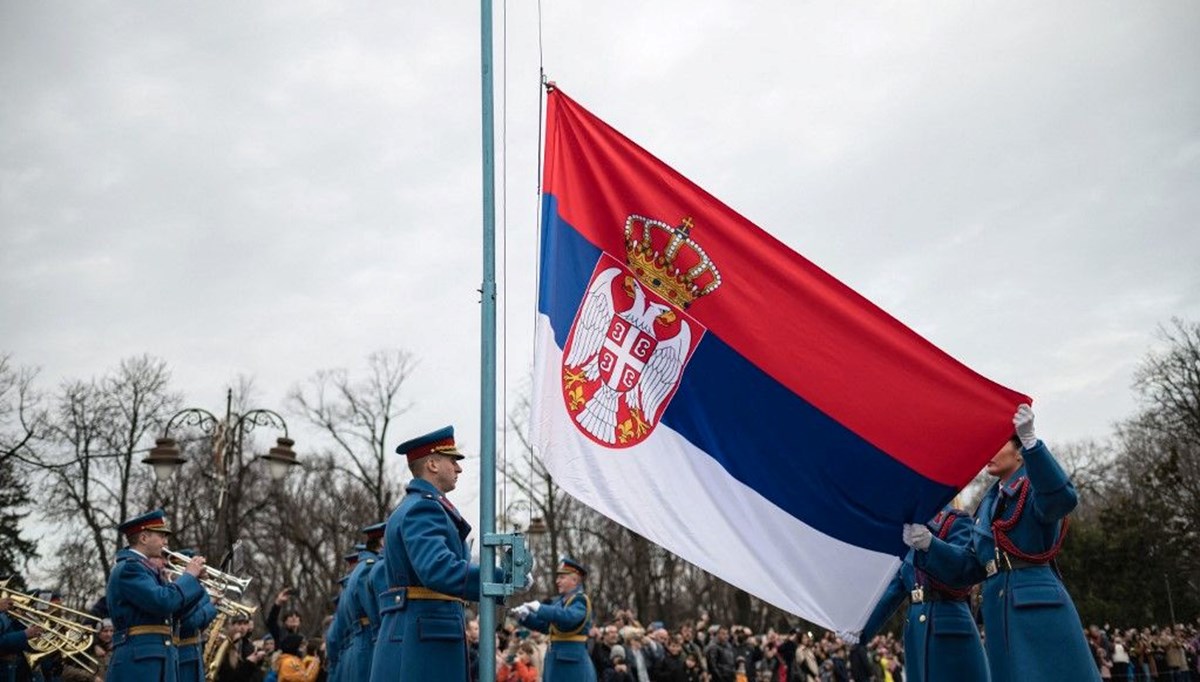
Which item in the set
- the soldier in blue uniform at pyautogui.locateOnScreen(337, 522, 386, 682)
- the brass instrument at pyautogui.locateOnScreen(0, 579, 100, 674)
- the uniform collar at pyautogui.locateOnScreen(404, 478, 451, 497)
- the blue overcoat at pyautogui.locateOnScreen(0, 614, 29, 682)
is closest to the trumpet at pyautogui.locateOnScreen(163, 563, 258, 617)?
the brass instrument at pyautogui.locateOnScreen(0, 579, 100, 674)

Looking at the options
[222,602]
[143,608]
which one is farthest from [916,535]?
[222,602]

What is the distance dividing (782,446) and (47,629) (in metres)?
9.97

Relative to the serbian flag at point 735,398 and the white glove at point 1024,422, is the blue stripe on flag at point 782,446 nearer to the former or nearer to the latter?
the serbian flag at point 735,398

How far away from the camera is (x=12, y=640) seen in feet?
37.7

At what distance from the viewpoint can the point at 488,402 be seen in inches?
210

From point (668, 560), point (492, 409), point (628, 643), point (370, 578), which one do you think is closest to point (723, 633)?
point (628, 643)

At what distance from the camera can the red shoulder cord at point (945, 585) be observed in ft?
25.1

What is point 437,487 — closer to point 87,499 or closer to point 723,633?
point 723,633

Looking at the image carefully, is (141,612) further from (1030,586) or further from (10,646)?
(1030,586)

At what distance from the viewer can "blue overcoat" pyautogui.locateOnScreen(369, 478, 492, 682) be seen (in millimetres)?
6070

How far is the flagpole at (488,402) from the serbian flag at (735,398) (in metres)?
0.59

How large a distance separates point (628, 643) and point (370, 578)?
405 inches

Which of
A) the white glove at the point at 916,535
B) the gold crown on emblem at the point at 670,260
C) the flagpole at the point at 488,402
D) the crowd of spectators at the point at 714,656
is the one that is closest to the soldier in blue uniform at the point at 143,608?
the crowd of spectators at the point at 714,656

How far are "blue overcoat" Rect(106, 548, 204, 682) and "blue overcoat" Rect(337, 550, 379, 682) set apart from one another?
167 centimetres
